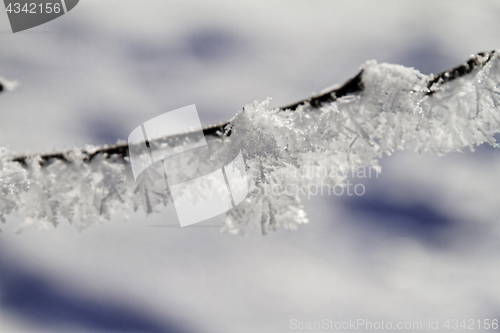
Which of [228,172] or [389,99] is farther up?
[389,99]

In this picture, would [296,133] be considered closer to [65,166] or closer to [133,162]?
[133,162]

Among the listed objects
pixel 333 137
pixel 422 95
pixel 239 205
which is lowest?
pixel 239 205

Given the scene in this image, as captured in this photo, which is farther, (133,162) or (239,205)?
(239,205)

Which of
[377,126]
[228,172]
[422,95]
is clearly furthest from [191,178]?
[422,95]

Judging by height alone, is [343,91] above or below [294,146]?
above

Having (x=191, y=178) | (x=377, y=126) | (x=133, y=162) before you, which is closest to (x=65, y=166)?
(x=133, y=162)

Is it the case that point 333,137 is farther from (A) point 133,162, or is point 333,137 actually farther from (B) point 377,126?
(A) point 133,162
